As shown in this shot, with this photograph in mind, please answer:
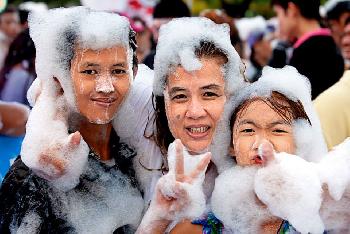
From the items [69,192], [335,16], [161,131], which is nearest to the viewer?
[69,192]

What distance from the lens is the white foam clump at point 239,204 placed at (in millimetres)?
2551

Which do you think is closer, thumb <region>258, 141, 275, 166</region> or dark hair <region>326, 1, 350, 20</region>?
thumb <region>258, 141, 275, 166</region>

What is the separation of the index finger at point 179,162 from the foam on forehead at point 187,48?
42 cm

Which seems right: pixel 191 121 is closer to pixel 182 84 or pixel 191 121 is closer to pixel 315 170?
pixel 182 84

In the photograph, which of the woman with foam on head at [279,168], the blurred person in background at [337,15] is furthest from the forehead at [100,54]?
the blurred person in background at [337,15]

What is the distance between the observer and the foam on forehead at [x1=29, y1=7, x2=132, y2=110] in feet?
8.81

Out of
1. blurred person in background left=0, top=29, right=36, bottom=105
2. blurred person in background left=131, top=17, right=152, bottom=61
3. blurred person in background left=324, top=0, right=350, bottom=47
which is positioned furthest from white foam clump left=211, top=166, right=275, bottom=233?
blurred person in background left=131, top=17, right=152, bottom=61

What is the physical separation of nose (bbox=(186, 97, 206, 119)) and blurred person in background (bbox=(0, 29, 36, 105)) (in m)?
2.17

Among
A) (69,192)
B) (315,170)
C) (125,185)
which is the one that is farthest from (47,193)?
(315,170)

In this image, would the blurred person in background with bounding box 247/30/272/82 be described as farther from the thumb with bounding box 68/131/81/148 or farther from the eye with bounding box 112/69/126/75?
the thumb with bounding box 68/131/81/148

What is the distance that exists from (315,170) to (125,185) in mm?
724

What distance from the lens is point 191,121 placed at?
2.65 metres

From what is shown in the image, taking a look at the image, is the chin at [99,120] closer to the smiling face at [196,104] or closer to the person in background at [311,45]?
the smiling face at [196,104]

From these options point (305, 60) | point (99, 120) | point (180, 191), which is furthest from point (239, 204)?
point (305, 60)
